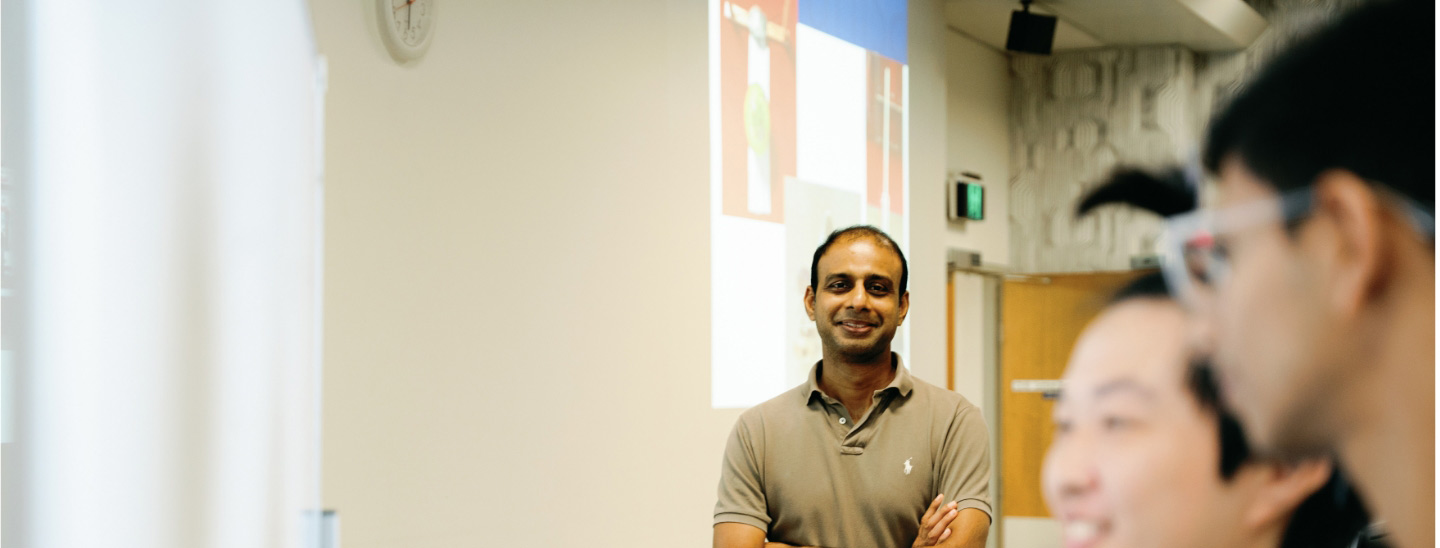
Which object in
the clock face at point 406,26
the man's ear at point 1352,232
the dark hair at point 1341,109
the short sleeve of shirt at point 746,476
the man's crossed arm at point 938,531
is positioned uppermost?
the clock face at point 406,26

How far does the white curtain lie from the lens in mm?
421

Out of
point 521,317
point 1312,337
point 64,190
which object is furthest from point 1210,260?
point 521,317

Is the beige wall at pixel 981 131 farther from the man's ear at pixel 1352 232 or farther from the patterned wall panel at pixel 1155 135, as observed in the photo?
the man's ear at pixel 1352 232

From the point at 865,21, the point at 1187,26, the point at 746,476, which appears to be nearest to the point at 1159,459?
the point at 1187,26

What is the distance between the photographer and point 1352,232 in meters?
0.22

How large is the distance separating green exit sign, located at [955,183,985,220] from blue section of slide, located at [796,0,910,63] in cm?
106

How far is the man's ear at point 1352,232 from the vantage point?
0.22 metres

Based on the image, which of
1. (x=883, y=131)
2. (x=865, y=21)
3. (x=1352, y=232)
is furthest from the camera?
(x=883, y=131)

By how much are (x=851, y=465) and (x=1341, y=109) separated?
1.13 metres

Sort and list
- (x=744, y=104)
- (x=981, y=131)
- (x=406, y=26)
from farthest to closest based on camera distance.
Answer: (x=981, y=131), (x=744, y=104), (x=406, y=26)

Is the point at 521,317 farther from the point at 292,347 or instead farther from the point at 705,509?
the point at 292,347

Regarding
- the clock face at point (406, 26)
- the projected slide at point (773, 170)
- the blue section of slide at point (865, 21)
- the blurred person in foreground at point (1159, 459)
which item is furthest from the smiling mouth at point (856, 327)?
the blue section of slide at point (865, 21)

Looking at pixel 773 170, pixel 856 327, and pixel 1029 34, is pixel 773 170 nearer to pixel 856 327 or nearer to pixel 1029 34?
pixel 1029 34

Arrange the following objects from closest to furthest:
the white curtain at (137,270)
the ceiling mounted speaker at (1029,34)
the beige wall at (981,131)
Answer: the white curtain at (137,270)
the ceiling mounted speaker at (1029,34)
the beige wall at (981,131)
